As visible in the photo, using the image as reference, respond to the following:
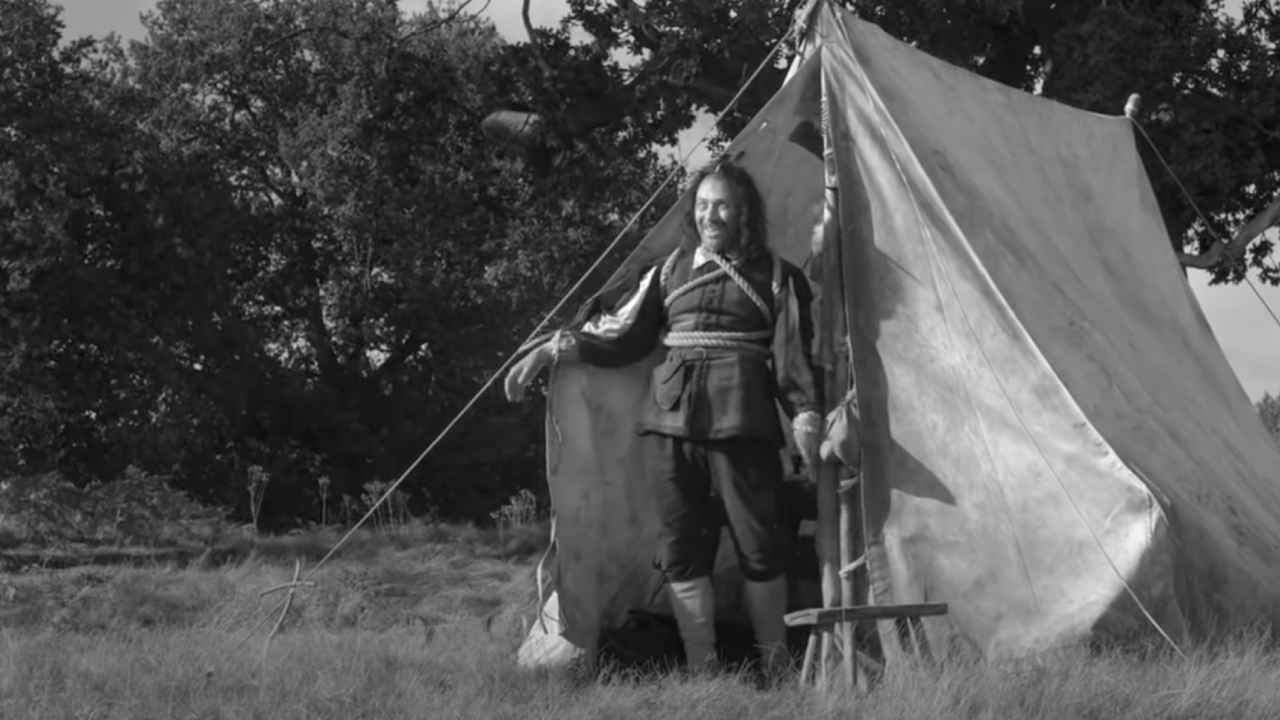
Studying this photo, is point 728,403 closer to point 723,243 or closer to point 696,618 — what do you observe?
point 723,243

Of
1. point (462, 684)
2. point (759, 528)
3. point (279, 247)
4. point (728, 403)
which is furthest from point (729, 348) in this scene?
point (279, 247)

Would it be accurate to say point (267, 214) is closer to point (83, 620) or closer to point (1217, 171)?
point (1217, 171)

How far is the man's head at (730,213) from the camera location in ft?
17.7

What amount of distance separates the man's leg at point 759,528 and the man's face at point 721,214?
61cm

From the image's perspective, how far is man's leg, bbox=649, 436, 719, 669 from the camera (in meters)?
5.34

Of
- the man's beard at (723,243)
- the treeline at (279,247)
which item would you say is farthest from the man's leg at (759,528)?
the treeline at (279,247)

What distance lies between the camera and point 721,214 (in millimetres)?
5402

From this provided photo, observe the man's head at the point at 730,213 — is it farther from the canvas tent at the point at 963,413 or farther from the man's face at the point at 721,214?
the canvas tent at the point at 963,413

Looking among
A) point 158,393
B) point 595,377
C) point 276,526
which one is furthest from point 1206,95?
point 276,526

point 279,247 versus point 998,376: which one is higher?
point 279,247

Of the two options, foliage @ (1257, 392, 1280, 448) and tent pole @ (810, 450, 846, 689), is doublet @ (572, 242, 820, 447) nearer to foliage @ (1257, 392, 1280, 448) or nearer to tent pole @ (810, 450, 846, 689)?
tent pole @ (810, 450, 846, 689)

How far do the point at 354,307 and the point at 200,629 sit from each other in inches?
680

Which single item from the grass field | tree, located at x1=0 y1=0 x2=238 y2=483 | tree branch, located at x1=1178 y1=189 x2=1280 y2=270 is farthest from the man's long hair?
tree, located at x1=0 y1=0 x2=238 y2=483

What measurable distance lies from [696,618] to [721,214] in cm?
119
